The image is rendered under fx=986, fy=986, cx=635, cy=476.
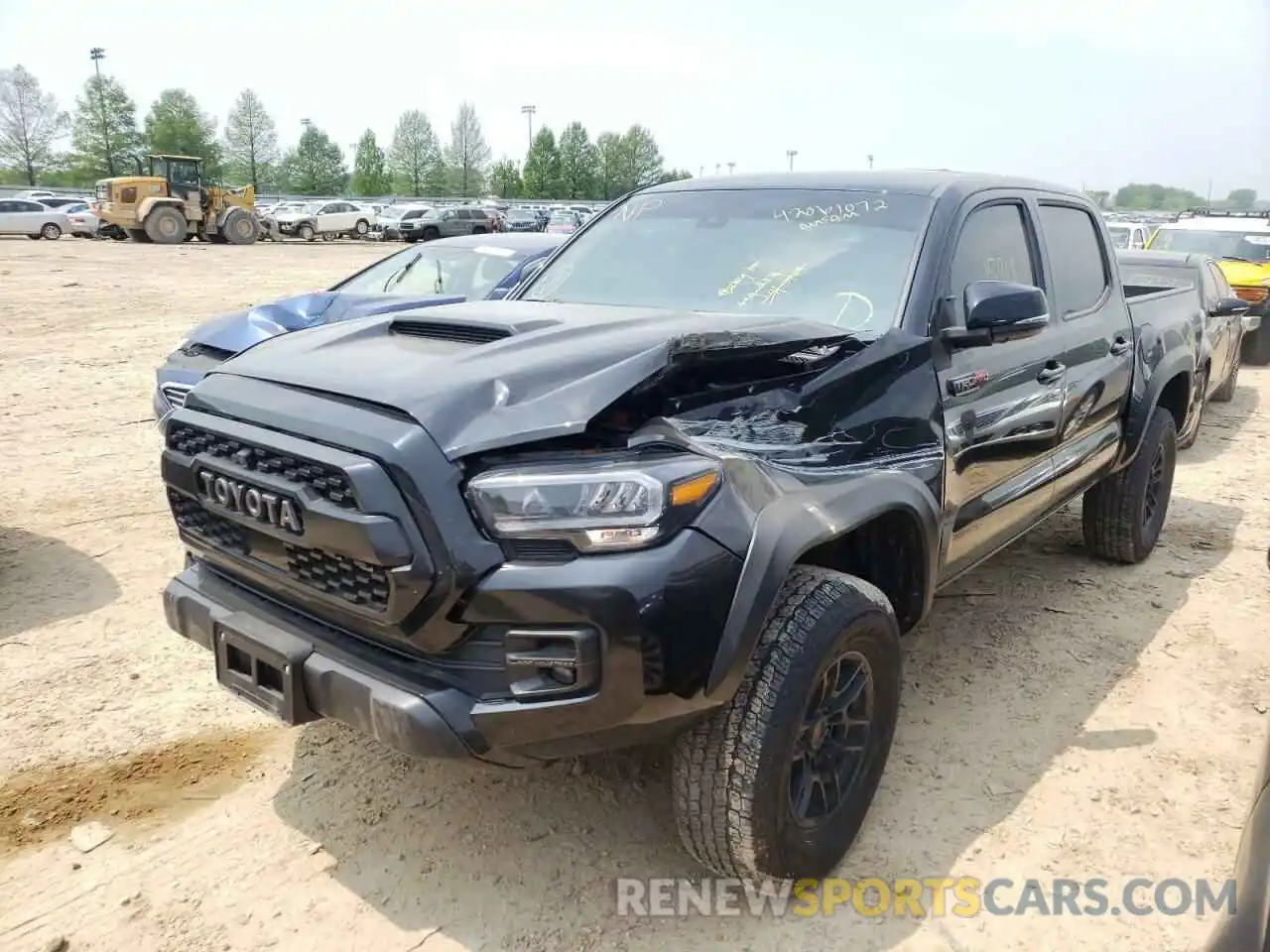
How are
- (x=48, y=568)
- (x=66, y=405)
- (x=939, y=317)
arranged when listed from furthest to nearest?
(x=66, y=405), (x=48, y=568), (x=939, y=317)

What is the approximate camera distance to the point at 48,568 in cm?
491

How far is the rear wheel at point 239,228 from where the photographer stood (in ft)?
110

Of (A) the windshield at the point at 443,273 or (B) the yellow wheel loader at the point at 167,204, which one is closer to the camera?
(A) the windshield at the point at 443,273

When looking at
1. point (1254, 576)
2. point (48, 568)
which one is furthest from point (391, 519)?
point (1254, 576)

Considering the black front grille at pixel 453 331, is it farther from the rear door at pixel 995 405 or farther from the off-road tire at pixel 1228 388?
the off-road tire at pixel 1228 388

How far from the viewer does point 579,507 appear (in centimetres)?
219

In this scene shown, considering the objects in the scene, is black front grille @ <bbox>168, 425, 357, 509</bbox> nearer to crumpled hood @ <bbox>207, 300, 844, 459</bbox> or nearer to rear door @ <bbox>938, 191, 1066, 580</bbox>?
crumpled hood @ <bbox>207, 300, 844, 459</bbox>

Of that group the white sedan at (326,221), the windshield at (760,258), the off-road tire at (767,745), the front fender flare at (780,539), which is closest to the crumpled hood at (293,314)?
the windshield at (760,258)

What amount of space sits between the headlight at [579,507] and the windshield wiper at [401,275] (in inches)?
232

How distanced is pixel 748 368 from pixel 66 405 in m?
7.78

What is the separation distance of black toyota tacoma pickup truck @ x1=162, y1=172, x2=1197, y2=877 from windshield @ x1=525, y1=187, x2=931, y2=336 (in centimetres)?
1

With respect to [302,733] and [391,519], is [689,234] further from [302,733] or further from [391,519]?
[302,733]

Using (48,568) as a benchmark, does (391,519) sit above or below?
above

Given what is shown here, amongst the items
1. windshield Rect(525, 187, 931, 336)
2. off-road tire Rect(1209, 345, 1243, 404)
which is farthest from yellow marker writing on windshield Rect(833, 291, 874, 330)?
off-road tire Rect(1209, 345, 1243, 404)
